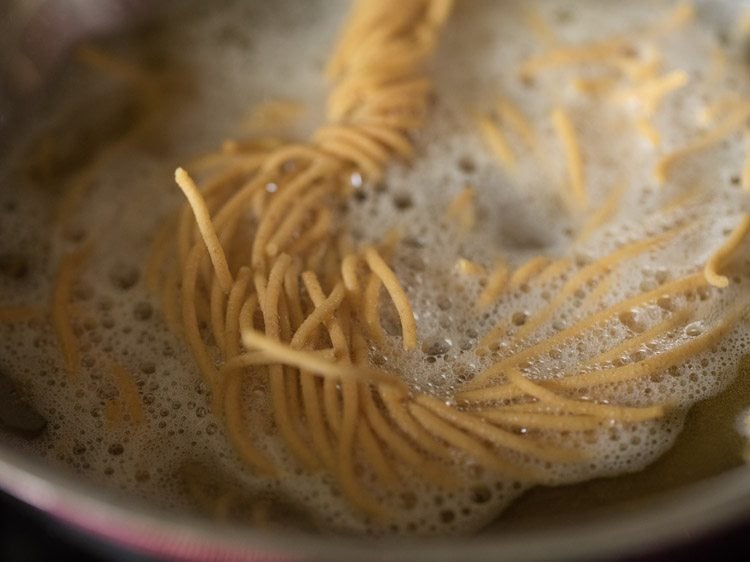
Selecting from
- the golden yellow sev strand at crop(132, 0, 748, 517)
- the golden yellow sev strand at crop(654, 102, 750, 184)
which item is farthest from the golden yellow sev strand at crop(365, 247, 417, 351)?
the golden yellow sev strand at crop(654, 102, 750, 184)

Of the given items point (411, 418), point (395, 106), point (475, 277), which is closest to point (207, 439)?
point (411, 418)

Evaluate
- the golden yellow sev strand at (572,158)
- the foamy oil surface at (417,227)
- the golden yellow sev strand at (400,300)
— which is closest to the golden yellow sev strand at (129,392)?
the foamy oil surface at (417,227)

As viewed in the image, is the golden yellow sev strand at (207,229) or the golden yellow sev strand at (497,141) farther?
the golden yellow sev strand at (497,141)

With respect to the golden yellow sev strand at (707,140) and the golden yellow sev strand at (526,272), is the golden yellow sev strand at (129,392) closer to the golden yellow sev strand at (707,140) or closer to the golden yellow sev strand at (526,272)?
the golden yellow sev strand at (526,272)

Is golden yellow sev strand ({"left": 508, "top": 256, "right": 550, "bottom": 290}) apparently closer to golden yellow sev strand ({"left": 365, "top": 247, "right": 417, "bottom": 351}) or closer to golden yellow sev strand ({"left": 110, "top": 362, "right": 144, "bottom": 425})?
golden yellow sev strand ({"left": 365, "top": 247, "right": 417, "bottom": 351})

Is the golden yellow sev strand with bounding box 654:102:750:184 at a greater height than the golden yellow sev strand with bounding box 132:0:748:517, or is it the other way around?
the golden yellow sev strand with bounding box 654:102:750:184

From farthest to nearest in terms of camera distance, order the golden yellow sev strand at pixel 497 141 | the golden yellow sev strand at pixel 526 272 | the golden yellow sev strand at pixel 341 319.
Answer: the golden yellow sev strand at pixel 497 141 → the golden yellow sev strand at pixel 526 272 → the golden yellow sev strand at pixel 341 319

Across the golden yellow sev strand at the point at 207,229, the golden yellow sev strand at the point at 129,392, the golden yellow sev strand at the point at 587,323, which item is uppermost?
the golden yellow sev strand at the point at 207,229

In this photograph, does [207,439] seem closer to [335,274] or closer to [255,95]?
[335,274]
